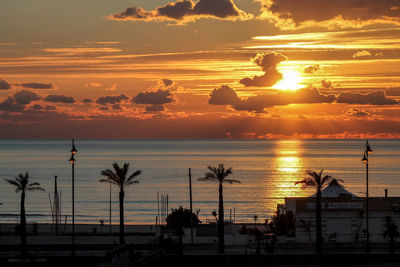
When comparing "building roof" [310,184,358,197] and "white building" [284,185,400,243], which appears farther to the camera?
"building roof" [310,184,358,197]

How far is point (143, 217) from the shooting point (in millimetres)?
103750

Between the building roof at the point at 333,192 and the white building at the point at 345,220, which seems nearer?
the white building at the point at 345,220

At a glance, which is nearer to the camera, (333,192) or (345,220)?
(345,220)

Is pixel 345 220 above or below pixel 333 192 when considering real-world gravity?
below

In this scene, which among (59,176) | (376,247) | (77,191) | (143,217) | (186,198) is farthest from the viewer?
(59,176)

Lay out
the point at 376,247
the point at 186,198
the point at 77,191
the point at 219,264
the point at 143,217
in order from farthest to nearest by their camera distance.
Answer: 1. the point at 77,191
2. the point at 186,198
3. the point at 143,217
4. the point at 376,247
5. the point at 219,264

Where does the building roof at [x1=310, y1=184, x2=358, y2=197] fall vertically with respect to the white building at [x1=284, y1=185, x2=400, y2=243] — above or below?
above

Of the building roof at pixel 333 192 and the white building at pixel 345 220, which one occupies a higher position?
the building roof at pixel 333 192

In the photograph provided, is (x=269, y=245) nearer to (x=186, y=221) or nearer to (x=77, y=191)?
(x=186, y=221)

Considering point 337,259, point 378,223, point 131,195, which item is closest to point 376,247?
point 378,223

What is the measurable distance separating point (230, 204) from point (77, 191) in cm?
4508

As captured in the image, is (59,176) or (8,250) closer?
(8,250)

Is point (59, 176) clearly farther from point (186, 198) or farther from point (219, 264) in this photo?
point (219, 264)

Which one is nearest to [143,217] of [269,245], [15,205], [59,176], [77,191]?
[15,205]
